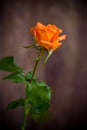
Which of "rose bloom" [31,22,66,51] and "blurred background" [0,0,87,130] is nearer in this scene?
"rose bloom" [31,22,66,51]

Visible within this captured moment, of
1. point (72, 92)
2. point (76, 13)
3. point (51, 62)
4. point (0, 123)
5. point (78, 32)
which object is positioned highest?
point (76, 13)

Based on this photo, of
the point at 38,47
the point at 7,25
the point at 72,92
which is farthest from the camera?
the point at 72,92

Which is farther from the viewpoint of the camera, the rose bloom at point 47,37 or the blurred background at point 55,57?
the blurred background at point 55,57

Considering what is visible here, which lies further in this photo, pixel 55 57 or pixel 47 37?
pixel 55 57

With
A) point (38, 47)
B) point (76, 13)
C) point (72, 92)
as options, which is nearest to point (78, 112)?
point (72, 92)

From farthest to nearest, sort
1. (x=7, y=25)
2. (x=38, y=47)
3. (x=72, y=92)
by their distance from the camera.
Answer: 1. (x=72, y=92)
2. (x=7, y=25)
3. (x=38, y=47)

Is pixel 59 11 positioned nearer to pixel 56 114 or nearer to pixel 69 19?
pixel 69 19

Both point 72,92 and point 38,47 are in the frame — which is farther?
point 72,92

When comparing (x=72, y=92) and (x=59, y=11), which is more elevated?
(x=59, y=11)
